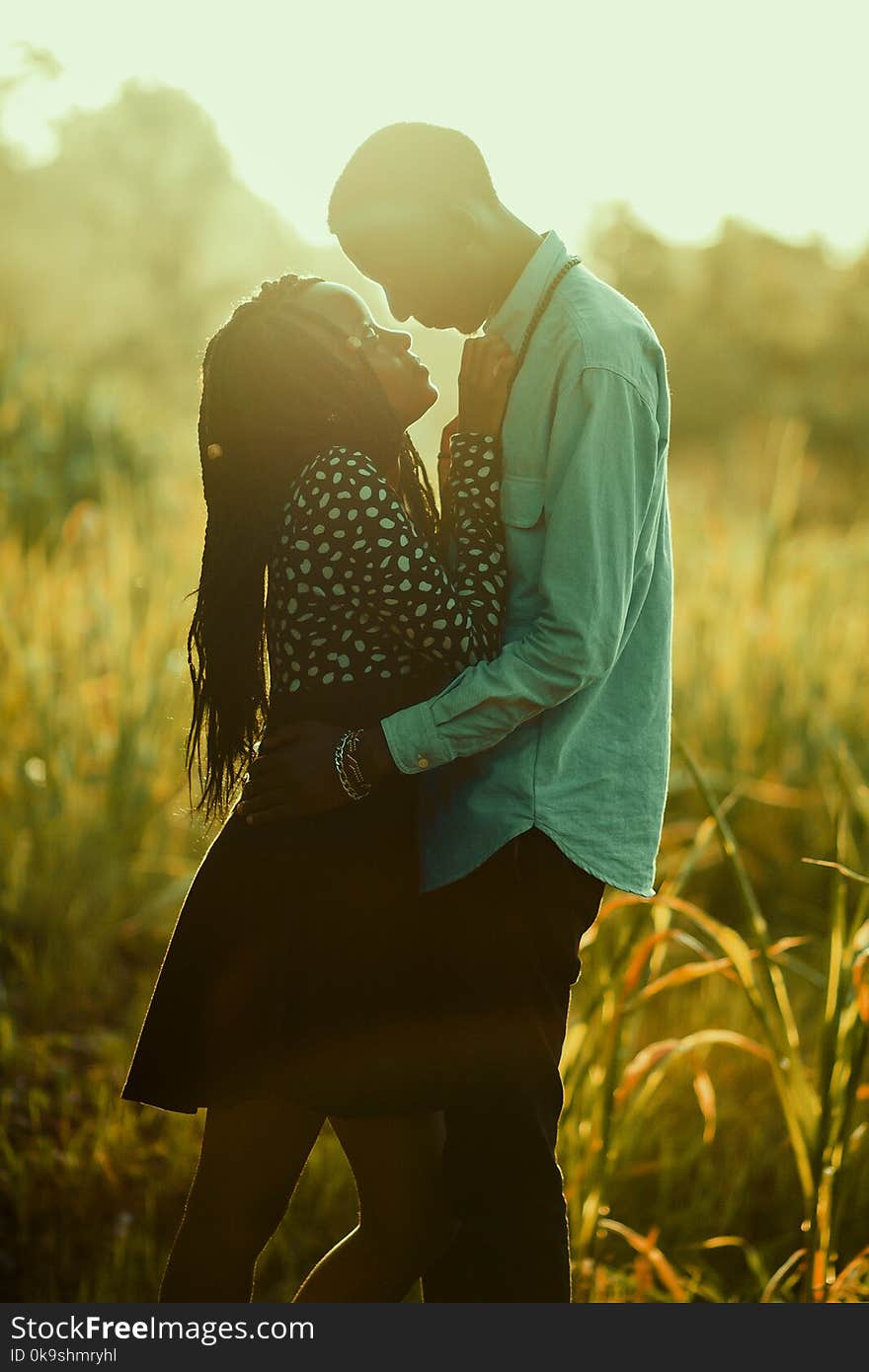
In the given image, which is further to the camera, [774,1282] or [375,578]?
[774,1282]

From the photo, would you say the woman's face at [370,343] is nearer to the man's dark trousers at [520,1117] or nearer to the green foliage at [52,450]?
the man's dark trousers at [520,1117]

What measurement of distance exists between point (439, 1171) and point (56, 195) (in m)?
29.0

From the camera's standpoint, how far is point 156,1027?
5.65 ft

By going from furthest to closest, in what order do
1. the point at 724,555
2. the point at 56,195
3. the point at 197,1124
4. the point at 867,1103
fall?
the point at 56,195, the point at 724,555, the point at 867,1103, the point at 197,1124

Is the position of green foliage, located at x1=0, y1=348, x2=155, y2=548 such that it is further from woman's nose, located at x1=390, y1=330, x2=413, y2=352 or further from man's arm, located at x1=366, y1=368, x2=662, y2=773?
man's arm, located at x1=366, y1=368, x2=662, y2=773

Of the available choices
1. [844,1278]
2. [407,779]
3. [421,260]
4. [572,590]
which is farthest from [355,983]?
[844,1278]

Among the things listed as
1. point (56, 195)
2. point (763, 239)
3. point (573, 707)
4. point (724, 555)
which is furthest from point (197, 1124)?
point (763, 239)

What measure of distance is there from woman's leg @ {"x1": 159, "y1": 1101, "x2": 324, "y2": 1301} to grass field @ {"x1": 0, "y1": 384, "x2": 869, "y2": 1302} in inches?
19.7

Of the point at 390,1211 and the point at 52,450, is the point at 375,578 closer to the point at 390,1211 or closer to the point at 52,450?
the point at 390,1211

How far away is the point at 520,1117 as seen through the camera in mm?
1663

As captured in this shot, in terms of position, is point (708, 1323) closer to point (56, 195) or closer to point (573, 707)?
point (573, 707)

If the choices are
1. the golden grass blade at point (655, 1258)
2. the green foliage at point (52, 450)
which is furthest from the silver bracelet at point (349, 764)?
the green foliage at point (52, 450)

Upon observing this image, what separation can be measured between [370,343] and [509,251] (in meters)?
0.23

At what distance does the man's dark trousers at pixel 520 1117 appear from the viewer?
166cm
